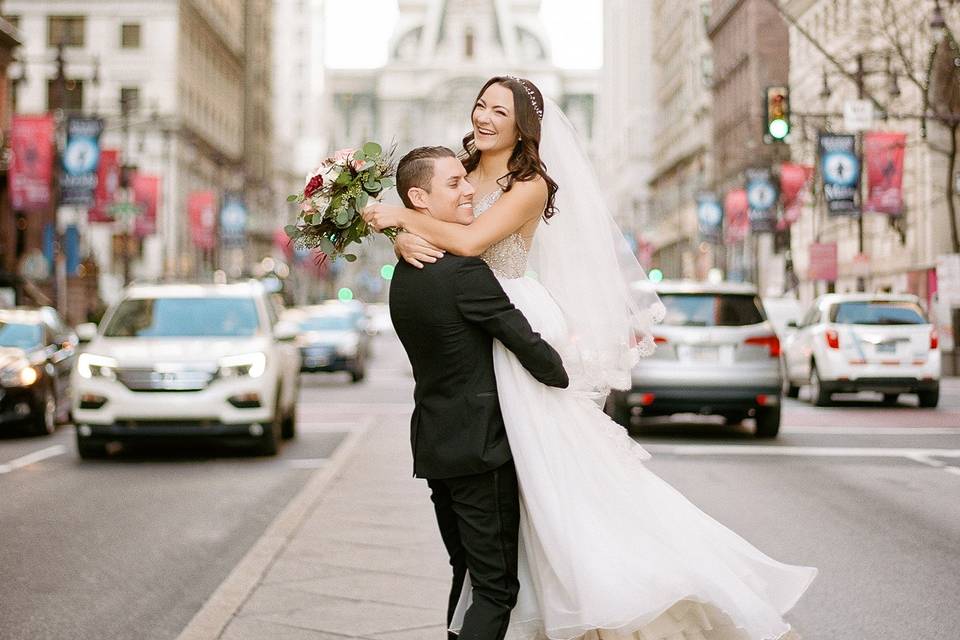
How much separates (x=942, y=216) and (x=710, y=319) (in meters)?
30.9

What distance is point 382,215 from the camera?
16.2 ft

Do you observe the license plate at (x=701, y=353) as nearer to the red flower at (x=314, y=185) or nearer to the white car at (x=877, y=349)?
the white car at (x=877, y=349)

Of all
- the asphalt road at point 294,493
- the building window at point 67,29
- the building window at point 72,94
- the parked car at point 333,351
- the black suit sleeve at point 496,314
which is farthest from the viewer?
the building window at point 67,29

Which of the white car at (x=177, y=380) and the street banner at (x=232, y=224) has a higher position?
the street banner at (x=232, y=224)

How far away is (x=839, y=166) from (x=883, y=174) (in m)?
1.45

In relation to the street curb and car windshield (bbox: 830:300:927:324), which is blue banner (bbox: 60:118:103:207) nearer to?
car windshield (bbox: 830:300:927:324)

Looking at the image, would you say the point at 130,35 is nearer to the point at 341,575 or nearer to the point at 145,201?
the point at 145,201

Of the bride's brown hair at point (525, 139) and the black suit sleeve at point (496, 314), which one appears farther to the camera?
the bride's brown hair at point (525, 139)

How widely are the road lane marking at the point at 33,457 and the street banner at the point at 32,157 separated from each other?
23.0m

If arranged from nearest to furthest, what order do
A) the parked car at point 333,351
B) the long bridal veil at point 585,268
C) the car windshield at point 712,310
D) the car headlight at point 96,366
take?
the long bridal veil at point 585,268 < the car headlight at point 96,366 < the car windshield at point 712,310 < the parked car at point 333,351

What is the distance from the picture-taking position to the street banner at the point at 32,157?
39.4 m

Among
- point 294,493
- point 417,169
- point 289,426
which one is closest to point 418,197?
point 417,169

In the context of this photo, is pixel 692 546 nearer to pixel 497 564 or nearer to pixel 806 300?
pixel 497 564

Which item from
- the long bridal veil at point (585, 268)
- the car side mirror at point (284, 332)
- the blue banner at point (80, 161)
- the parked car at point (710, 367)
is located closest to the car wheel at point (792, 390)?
the parked car at point (710, 367)
